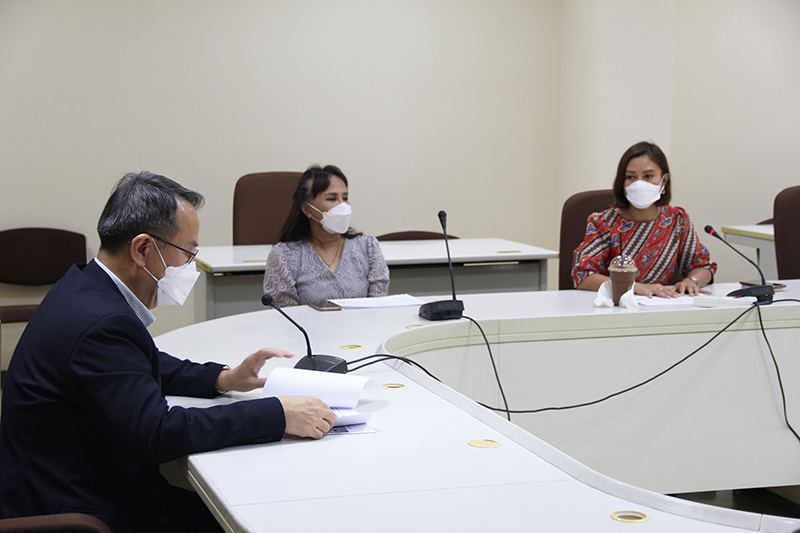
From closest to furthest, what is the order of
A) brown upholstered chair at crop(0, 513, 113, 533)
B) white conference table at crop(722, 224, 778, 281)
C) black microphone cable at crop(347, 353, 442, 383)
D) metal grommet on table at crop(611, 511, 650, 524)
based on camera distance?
metal grommet on table at crop(611, 511, 650, 524) → brown upholstered chair at crop(0, 513, 113, 533) → black microphone cable at crop(347, 353, 442, 383) → white conference table at crop(722, 224, 778, 281)

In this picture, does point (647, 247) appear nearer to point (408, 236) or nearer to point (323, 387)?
point (408, 236)

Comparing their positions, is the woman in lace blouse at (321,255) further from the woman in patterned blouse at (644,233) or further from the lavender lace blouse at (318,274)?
the woman in patterned blouse at (644,233)

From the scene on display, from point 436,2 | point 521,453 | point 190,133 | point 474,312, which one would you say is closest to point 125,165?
point 190,133

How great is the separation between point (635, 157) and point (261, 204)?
5.59ft

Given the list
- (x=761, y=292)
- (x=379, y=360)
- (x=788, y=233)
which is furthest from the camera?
(x=788, y=233)

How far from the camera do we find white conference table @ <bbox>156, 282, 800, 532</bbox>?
2.84 ft

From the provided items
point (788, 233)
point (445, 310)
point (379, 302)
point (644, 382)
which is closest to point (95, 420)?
point (445, 310)

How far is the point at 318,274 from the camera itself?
8.66 ft

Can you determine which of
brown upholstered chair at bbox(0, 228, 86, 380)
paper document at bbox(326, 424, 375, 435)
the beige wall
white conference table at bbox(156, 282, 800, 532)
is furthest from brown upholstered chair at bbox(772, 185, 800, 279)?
brown upholstered chair at bbox(0, 228, 86, 380)

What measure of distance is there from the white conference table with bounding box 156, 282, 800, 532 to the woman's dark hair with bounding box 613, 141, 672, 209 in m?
0.50

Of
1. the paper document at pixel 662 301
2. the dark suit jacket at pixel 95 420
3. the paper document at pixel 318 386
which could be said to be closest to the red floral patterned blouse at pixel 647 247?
the paper document at pixel 662 301

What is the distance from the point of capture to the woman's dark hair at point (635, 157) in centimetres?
262

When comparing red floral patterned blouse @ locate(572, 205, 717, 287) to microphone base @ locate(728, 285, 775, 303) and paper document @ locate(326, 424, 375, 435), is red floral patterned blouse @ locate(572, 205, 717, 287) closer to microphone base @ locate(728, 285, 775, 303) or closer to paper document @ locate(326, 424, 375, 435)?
microphone base @ locate(728, 285, 775, 303)

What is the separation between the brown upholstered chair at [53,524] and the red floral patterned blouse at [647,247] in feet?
6.50
